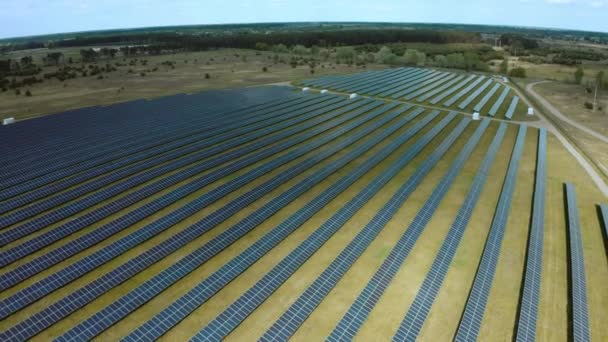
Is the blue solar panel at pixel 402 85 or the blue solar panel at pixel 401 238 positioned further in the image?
the blue solar panel at pixel 402 85

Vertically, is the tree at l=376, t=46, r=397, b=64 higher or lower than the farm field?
higher

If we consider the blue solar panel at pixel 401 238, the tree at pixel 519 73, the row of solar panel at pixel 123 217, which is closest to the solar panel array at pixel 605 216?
the blue solar panel at pixel 401 238

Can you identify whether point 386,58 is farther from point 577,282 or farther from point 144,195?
point 577,282

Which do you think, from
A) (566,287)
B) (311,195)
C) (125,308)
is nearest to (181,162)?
(311,195)

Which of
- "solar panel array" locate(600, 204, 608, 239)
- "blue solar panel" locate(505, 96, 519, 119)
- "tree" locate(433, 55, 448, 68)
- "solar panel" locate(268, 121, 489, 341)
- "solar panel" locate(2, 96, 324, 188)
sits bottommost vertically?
"solar panel" locate(268, 121, 489, 341)

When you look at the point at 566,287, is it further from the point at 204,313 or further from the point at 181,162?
the point at 181,162

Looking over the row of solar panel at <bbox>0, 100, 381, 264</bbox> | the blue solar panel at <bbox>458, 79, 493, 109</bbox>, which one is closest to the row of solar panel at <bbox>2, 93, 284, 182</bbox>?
the row of solar panel at <bbox>0, 100, 381, 264</bbox>

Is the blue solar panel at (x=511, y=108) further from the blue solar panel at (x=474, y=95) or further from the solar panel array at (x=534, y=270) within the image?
the solar panel array at (x=534, y=270)

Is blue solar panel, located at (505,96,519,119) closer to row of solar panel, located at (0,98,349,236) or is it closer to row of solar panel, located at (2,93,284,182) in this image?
row of solar panel, located at (0,98,349,236)
